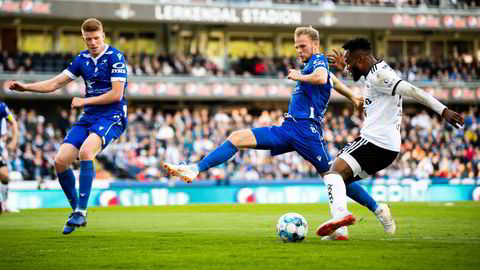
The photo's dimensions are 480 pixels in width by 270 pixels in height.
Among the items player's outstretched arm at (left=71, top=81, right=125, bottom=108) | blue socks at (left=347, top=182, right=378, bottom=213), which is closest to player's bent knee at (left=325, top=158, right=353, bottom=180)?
blue socks at (left=347, top=182, right=378, bottom=213)

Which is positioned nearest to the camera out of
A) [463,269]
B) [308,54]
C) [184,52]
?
[463,269]

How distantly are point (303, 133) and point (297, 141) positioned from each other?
0.41 feet

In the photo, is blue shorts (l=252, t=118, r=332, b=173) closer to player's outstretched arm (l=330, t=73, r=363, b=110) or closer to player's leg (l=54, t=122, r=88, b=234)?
player's outstretched arm (l=330, t=73, r=363, b=110)

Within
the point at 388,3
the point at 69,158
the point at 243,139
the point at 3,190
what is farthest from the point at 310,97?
the point at 388,3

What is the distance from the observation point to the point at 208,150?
3253cm

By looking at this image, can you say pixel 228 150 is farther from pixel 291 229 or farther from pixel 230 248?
pixel 230 248

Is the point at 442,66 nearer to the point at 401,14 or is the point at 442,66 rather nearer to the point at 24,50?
the point at 401,14

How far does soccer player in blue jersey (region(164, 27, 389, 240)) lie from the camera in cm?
1070

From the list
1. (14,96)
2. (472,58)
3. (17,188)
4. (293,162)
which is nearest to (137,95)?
(14,96)

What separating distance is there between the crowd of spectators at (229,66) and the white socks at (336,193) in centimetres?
2420

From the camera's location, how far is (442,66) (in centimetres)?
4541

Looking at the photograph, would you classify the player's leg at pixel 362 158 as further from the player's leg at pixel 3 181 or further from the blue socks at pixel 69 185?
the player's leg at pixel 3 181

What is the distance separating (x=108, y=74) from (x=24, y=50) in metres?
31.0

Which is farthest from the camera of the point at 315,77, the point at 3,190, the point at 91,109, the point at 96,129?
the point at 3,190
